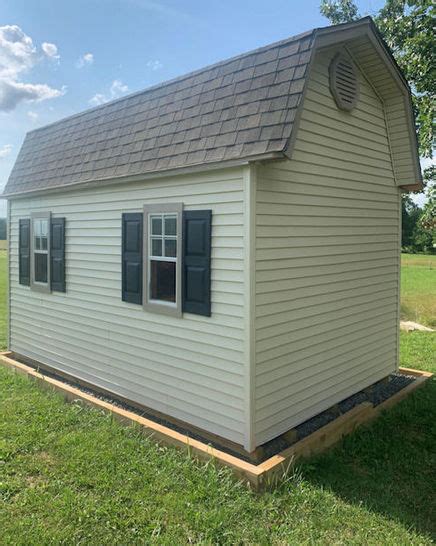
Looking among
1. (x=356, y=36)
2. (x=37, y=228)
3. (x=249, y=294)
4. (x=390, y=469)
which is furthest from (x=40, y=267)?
(x=390, y=469)

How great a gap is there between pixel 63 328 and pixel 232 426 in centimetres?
366

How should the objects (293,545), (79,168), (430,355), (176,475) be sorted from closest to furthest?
(293,545) → (176,475) → (79,168) → (430,355)

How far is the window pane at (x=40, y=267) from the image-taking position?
7.45 metres

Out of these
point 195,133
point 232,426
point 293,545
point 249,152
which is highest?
point 195,133

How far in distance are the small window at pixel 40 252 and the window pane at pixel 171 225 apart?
2939 mm

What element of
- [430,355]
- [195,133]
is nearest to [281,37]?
[195,133]

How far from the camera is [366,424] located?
17.7 ft

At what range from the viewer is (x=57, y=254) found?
22.9 ft

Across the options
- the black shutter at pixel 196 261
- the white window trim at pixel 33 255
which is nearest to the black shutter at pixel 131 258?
the black shutter at pixel 196 261

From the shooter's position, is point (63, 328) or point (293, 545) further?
point (63, 328)

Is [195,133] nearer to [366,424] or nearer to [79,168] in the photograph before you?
[79,168]

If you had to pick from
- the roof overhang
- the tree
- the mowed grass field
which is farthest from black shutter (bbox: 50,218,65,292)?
the tree

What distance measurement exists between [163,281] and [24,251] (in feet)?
12.0

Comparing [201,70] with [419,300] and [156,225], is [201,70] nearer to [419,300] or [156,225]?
[156,225]
